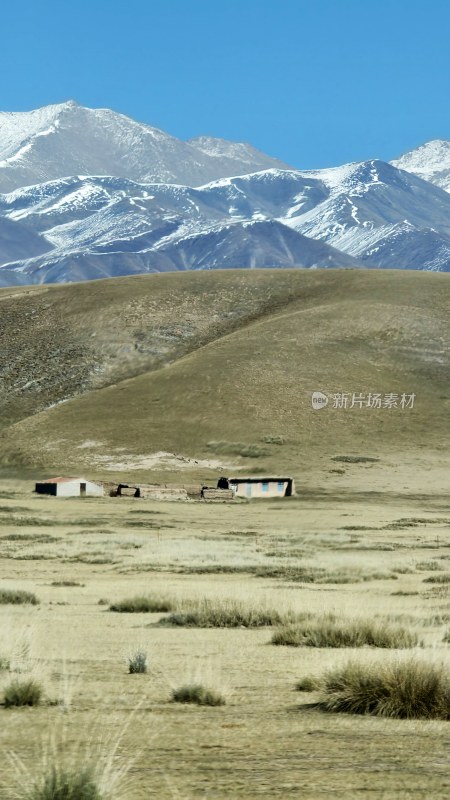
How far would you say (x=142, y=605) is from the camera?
23.5 m

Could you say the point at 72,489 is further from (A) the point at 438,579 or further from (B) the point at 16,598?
(B) the point at 16,598

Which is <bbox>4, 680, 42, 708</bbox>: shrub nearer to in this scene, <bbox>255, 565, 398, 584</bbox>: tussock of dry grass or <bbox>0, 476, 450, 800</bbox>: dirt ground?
<bbox>0, 476, 450, 800</bbox>: dirt ground

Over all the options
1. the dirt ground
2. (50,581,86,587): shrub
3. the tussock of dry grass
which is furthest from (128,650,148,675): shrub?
the tussock of dry grass

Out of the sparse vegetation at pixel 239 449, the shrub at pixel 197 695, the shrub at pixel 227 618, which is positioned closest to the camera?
the shrub at pixel 197 695

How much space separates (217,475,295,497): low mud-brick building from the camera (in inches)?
3314

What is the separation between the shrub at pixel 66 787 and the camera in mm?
7457

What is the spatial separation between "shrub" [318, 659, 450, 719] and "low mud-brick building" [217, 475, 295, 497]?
71615mm

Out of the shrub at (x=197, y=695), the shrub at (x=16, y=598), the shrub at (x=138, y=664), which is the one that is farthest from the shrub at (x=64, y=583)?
the shrub at (x=197, y=695)

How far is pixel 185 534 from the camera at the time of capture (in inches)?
2136

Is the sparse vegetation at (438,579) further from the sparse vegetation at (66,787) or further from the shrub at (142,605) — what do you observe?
the sparse vegetation at (66,787)

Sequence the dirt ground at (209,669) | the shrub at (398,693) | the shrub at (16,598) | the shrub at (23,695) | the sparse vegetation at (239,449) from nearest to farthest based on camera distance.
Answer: the dirt ground at (209,669)
the shrub at (398,693)
the shrub at (23,695)
the shrub at (16,598)
the sparse vegetation at (239,449)

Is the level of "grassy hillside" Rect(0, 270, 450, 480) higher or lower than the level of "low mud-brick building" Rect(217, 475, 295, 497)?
higher

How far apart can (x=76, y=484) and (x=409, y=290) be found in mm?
70290

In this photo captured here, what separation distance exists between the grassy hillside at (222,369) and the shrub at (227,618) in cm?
7339
